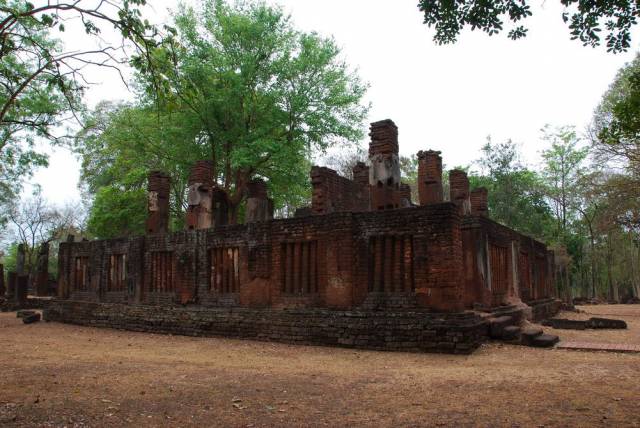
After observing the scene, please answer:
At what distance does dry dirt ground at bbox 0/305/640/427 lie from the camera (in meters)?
4.58

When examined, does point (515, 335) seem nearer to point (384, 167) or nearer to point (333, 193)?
point (384, 167)

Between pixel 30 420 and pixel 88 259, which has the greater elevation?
pixel 88 259

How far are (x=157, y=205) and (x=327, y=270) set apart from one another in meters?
7.51

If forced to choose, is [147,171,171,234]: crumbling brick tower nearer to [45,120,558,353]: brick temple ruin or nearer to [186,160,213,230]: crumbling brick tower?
[45,120,558,353]: brick temple ruin

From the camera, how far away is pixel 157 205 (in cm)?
1534

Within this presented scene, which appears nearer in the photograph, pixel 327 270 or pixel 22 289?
pixel 327 270

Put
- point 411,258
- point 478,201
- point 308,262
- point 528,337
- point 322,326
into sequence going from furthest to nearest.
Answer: point 478,201
point 308,262
point 322,326
point 528,337
point 411,258

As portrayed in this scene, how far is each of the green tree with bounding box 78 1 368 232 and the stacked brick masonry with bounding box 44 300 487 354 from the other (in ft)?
26.8

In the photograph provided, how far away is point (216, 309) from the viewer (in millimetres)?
11891

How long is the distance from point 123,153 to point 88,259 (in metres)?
8.38

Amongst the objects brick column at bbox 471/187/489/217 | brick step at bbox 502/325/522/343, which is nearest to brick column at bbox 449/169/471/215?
brick column at bbox 471/187/489/217

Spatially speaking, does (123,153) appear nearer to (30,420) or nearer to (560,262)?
(30,420)

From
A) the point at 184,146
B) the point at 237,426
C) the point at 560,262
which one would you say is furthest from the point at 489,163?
the point at 237,426

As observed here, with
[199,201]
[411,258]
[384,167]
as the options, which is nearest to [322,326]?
[411,258]
